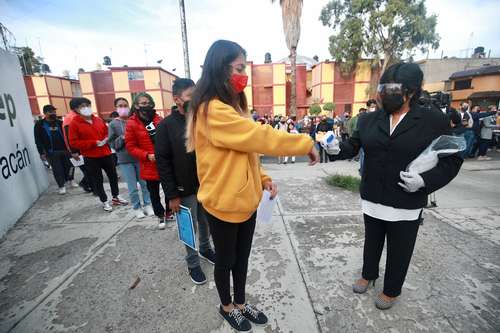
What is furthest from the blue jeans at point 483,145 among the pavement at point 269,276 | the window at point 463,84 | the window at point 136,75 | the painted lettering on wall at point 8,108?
the window at point 136,75

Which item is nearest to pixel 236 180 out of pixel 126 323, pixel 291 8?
pixel 126 323

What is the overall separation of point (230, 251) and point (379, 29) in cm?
2367

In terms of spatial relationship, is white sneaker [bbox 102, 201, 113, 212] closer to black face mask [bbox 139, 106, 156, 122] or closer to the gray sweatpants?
black face mask [bbox 139, 106, 156, 122]

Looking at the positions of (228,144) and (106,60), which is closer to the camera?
(228,144)

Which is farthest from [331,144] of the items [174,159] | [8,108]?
[8,108]

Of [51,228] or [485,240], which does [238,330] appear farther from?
[51,228]

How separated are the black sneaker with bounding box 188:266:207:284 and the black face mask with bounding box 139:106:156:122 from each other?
6.57 feet

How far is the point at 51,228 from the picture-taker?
11.8ft

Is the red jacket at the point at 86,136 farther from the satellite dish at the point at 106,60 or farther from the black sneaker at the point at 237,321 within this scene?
the satellite dish at the point at 106,60

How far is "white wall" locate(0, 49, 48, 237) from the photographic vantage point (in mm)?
3697

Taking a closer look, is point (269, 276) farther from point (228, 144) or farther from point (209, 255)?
point (228, 144)

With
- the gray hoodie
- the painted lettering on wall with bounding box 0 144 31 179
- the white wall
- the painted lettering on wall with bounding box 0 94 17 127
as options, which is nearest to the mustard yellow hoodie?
the gray hoodie

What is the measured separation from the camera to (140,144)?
3.21 metres

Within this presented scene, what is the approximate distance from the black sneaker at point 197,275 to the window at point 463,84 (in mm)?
27701
